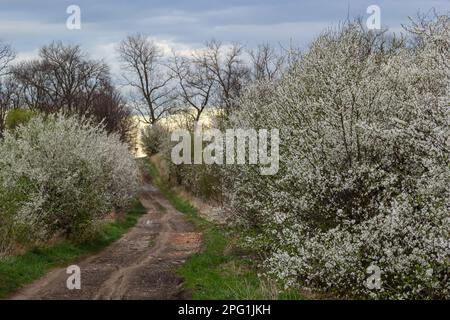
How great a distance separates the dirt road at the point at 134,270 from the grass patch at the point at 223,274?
1.38ft

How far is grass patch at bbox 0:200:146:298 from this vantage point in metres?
12.7

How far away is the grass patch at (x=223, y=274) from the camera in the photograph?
9820 mm

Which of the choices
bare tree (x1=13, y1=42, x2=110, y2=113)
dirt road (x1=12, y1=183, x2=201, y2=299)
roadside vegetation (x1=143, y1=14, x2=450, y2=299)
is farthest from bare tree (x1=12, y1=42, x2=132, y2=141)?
roadside vegetation (x1=143, y1=14, x2=450, y2=299)

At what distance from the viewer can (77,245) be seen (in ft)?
62.4

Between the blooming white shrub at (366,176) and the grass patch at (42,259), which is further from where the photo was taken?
the grass patch at (42,259)

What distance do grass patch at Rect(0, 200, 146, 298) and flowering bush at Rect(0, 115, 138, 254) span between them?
2.08 ft

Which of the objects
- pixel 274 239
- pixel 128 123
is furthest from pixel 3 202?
pixel 128 123

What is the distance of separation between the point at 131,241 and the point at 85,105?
4104 cm

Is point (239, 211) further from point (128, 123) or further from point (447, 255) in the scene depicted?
point (128, 123)

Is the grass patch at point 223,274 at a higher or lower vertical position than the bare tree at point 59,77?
lower

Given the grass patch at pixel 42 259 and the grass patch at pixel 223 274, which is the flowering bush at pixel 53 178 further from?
the grass patch at pixel 223 274

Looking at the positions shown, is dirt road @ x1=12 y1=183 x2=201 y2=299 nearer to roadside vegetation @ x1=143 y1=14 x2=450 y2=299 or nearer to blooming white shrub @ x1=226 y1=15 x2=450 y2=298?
roadside vegetation @ x1=143 y1=14 x2=450 y2=299

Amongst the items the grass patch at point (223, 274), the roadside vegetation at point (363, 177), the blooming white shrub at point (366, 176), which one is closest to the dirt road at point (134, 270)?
the grass patch at point (223, 274)

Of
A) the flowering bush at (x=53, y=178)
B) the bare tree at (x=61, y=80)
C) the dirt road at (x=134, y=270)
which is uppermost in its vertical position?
the bare tree at (x=61, y=80)
